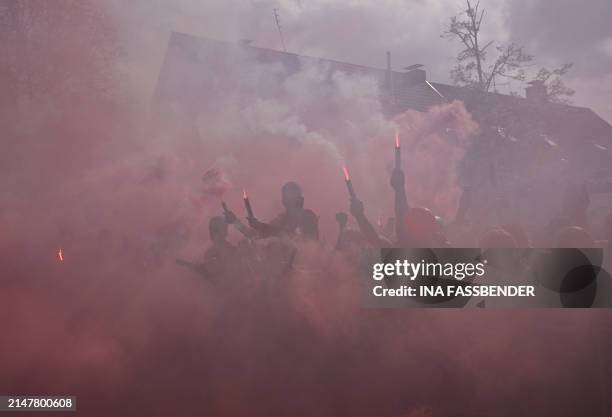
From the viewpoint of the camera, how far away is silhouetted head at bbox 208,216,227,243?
278 inches

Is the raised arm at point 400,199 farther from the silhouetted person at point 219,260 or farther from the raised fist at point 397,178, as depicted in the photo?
the silhouetted person at point 219,260

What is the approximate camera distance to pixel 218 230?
7.11 metres

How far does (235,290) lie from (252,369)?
0.89 meters

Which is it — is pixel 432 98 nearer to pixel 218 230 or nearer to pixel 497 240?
pixel 218 230

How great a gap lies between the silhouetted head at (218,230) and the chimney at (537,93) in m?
17.8

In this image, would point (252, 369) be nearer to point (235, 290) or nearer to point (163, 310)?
point (235, 290)

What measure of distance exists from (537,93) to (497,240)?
18.3 metres

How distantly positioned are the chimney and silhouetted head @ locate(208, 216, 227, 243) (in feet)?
58.3

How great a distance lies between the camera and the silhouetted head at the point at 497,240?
5656 mm

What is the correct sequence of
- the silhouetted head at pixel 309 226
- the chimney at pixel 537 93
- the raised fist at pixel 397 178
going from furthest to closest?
the chimney at pixel 537 93
the silhouetted head at pixel 309 226
the raised fist at pixel 397 178

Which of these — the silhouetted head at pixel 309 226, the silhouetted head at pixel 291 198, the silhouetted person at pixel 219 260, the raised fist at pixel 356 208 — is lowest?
the silhouetted person at pixel 219 260

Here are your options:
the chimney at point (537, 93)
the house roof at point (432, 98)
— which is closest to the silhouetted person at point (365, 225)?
the house roof at point (432, 98)

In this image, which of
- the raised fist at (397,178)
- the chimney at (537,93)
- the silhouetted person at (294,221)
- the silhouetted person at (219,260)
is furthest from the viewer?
the chimney at (537,93)

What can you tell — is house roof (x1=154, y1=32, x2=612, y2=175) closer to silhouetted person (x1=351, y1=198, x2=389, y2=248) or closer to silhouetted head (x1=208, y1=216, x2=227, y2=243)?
silhouetted head (x1=208, y1=216, x2=227, y2=243)
